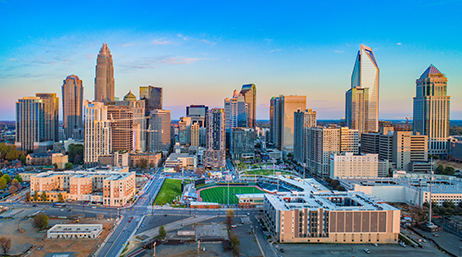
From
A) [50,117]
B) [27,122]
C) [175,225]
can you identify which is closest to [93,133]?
[27,122]

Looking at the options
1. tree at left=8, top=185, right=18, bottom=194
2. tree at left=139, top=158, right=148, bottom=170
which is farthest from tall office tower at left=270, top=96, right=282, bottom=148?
tree at left=8, top=185, right=18, bottom=194

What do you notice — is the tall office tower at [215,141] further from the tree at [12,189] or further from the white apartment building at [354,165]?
the tree at [12,189]

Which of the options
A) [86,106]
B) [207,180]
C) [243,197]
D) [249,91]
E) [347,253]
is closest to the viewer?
[347,253]

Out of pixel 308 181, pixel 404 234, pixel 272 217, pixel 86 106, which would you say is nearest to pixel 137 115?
pixel 86 106

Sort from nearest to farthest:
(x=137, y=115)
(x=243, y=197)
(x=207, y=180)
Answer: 1. (x=243, y=197)
2. (x=207, y=180)
3. (x=137, y=115)

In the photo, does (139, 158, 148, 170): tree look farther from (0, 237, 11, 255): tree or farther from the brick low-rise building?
(0, 237, 11, 255): tree

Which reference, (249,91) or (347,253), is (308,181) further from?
(249,91)
